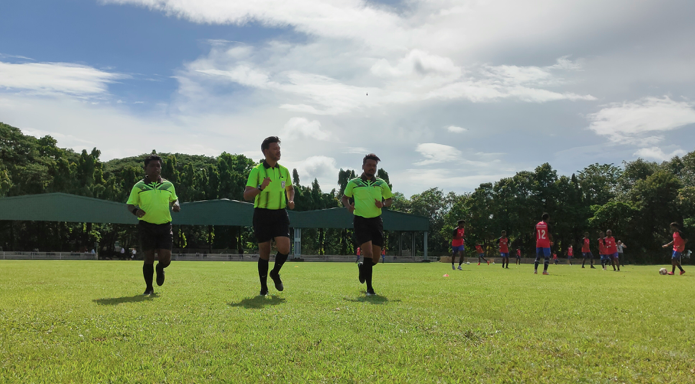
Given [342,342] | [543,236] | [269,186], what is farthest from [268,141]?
[543,236]

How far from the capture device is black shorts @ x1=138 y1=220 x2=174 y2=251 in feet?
23.0

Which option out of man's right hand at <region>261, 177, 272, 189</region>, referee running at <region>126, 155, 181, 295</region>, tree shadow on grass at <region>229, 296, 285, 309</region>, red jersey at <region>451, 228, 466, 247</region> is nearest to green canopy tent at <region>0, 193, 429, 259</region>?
red jersey at <region>451, 228, 466, 247</region>

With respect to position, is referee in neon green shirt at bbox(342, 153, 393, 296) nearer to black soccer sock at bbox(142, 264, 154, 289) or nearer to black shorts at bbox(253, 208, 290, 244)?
black shorts at bbox(253, 208, 290, 244)

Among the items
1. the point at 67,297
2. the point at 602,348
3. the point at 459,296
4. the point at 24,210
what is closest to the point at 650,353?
the point at 602,348

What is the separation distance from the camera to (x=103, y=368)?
2.77 meters

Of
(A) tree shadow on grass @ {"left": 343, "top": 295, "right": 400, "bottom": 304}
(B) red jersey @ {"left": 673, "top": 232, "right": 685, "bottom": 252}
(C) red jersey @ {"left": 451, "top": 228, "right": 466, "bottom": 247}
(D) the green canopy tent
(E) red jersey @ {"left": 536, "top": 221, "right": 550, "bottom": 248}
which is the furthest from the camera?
(D) the green canopy tent

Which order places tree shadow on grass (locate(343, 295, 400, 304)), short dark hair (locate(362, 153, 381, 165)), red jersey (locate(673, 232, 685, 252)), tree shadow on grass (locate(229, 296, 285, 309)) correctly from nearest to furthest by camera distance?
tree shadow on grass (locate(229, 296, 285, 309))
tree shadow on grass (locate(343, 295, 400, 304))
short dark hair (locate(362, 153, 381, 165))
red jersey (locate(673, 232, 685, 252))

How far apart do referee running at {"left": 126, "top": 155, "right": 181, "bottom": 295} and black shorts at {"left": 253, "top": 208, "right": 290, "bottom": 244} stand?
1.26 meters

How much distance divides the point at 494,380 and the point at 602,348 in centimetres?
116

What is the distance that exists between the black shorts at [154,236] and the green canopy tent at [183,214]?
40.9 m

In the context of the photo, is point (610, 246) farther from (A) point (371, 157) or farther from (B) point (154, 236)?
(B) point (154, 236)

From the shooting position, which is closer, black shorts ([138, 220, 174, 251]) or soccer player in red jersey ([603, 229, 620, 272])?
black shorts ([138, 220, 174, 251])

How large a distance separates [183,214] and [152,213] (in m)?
43.5

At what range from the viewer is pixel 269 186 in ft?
21.7
